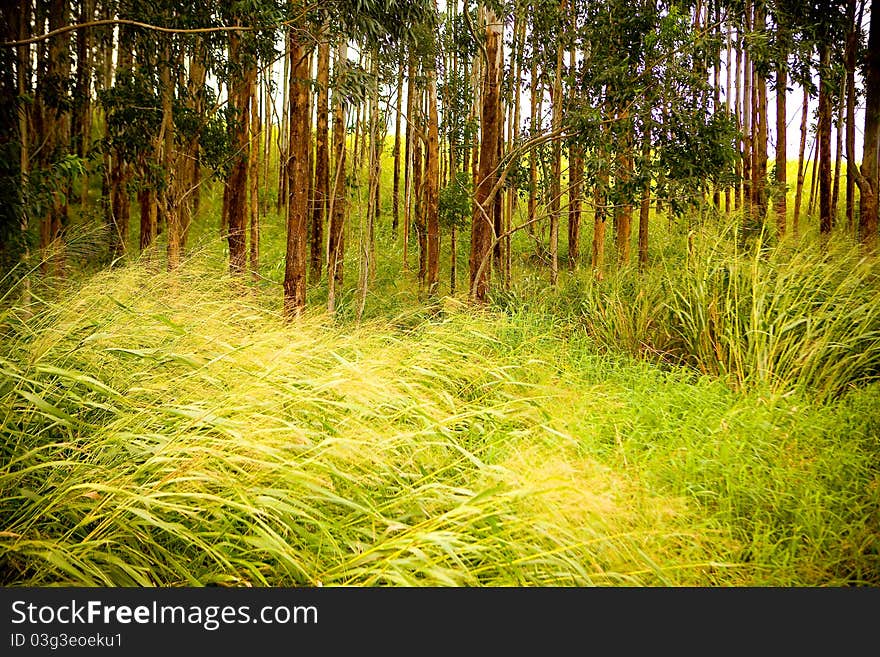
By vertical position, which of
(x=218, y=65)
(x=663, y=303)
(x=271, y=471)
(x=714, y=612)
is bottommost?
(x=714, y=612)

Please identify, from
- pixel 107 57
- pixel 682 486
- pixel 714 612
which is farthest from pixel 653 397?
pixel 107 57

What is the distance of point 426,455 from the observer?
96.0 inches

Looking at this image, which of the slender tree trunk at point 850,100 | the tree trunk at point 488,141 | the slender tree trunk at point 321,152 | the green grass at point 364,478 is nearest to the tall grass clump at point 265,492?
the green grass at point 364,478

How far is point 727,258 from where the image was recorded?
15.2 feet

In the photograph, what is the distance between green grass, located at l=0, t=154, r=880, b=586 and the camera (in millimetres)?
1760

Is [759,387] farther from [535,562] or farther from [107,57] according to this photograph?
[107,57]

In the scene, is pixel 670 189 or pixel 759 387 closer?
pixel 759 387

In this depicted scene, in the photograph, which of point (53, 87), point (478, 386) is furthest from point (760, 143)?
point (53, 87)

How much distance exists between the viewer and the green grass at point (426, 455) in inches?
69.3

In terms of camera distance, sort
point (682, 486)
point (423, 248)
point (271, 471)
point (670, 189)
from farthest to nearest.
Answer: point (423, 248) < point (670, 189) < point (682, 486) < point (271, 471)

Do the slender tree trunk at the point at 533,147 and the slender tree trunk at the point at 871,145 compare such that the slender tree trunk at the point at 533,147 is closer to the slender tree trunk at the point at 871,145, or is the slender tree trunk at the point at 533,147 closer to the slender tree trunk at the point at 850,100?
the slender tree trunk at the point at 871,145

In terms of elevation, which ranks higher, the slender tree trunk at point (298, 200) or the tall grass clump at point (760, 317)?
the slender tree trunk at point (298, 200)

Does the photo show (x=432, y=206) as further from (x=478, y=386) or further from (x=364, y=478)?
(x=364, y=478)

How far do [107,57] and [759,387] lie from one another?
1616cm
